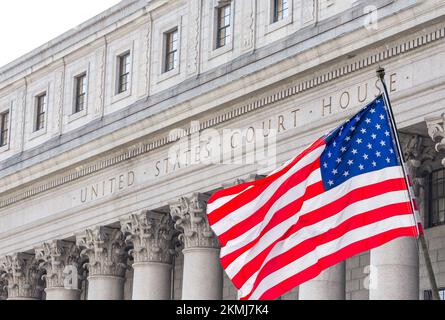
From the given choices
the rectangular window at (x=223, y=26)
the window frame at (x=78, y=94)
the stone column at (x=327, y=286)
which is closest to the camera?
the stone column at (x=327, y=286)

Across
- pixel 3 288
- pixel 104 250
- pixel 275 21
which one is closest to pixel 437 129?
pixel 275 21

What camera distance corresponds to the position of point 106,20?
66.0m

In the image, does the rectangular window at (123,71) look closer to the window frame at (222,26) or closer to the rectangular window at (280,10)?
the window frame at (222,26)

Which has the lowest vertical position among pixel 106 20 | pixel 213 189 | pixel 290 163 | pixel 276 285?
pixel 276 285

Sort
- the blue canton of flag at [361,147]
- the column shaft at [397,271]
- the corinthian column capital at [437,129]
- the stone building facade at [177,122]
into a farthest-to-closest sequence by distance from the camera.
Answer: the stone building facade at [177,122] < the column shaft at [397,271] < the corinthian column capital at [437,129] < the blue canton of flag at [361,147]

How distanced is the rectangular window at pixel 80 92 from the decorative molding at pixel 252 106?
11.6ft

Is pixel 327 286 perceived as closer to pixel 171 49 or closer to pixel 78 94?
pixel 171 49

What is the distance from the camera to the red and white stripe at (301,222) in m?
29.6

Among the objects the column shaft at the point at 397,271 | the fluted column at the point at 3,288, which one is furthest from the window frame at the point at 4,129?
the column shaft at the point at 397,271

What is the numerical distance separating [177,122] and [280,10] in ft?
20.3

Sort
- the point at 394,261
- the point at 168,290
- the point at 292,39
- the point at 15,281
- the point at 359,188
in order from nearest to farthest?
the point at 359,188
the point at 394,261
the point at 292,39
the point at 168,290
the point at 15,281

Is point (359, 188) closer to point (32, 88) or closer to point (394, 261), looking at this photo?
point (394, 261)

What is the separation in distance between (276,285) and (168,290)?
3026 cm

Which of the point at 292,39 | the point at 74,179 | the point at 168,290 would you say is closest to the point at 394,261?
the point at 292,39
